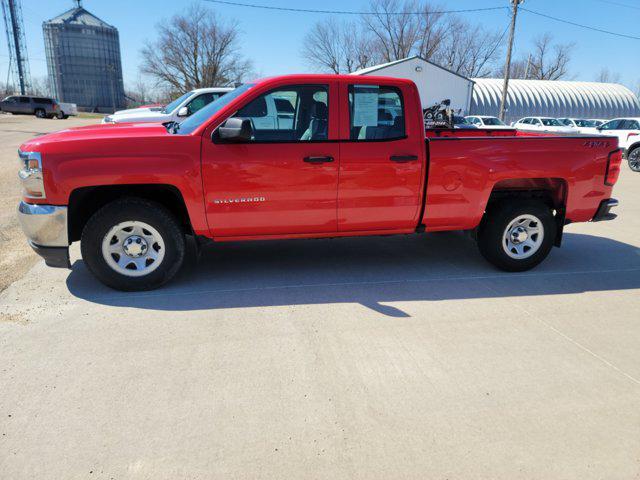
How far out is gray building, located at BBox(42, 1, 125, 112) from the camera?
80000 mm

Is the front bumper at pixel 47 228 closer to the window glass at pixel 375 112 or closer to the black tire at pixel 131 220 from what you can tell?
the black tire at pixel 131 220

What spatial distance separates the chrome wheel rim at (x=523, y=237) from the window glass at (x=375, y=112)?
162cm

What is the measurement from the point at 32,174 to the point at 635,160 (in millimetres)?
17442

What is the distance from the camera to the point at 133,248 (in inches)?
171

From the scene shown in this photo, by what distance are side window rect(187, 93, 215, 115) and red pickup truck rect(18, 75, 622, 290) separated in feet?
21.8

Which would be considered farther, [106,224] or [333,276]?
[333,276]

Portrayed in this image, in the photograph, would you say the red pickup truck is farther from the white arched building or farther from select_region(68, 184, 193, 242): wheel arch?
Answer: the white arched building

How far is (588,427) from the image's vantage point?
8.75 ft

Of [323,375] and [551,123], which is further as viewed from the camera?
[551,123]

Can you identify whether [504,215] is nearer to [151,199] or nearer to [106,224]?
[151,199]

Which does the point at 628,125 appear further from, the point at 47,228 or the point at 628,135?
the point at 47,228

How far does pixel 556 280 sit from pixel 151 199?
417cm

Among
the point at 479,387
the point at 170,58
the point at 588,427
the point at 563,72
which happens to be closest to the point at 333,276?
the point at 479,387

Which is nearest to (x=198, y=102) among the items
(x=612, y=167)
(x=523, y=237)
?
(x=523, y=237)
